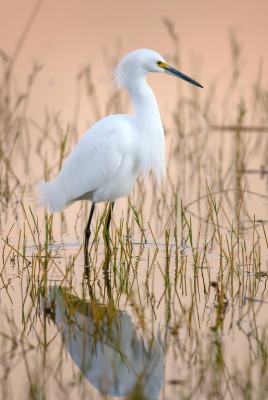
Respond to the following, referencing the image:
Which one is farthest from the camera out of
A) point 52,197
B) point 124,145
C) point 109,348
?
point 52,197

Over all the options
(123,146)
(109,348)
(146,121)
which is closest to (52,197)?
(123,146)

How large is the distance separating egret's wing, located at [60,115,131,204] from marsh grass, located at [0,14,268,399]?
303mm

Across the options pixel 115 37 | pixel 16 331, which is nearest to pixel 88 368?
A: pixel 16 331

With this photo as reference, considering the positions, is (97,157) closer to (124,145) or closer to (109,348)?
(124,145)

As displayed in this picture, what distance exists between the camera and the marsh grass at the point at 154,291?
341 centimetres

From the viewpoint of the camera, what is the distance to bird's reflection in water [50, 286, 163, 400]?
332 centimetres

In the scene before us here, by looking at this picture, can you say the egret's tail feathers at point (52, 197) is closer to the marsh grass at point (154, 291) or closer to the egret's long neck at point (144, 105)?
the marsh grass at point (154, 291)

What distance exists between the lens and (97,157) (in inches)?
206

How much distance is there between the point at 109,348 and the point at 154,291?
33.3 inches

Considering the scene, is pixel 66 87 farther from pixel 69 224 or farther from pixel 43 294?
pixel 43 294

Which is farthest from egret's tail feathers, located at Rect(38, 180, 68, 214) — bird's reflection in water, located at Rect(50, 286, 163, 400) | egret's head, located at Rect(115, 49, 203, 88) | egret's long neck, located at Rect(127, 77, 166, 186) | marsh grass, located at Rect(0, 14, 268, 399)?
bird's reflection in water, located at Rect(50, 286, 163, 400)

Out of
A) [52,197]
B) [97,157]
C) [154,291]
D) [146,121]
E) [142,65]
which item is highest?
[142,65]

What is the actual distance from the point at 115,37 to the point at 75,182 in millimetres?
5627

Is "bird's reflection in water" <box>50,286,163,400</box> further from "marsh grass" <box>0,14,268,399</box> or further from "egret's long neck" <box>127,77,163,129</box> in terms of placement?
"egret's long neck" <box>127,77,163,129</box>
